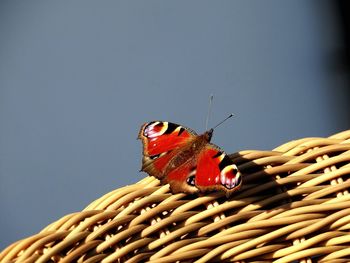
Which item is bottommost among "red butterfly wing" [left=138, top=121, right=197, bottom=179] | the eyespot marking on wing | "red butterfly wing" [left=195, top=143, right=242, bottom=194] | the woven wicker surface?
the woven wicker surface

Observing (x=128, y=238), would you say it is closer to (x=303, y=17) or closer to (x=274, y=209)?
(x=274, y=209)

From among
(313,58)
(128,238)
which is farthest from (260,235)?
(313,58)

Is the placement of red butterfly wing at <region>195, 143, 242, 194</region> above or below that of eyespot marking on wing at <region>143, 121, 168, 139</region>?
below

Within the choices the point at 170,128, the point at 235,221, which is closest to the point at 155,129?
the point at 170,128

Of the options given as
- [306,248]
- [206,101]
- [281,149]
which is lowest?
[306,248]

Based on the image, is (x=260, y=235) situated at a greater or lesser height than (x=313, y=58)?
lesser

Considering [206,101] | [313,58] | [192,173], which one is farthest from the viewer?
[313,58]

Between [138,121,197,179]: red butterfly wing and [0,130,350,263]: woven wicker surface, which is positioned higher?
[138,121,197,179]: red butterfly wing

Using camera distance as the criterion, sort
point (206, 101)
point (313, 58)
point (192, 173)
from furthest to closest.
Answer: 1. point (313, 58)
2. point (206, 101)
3. point (192, 173)

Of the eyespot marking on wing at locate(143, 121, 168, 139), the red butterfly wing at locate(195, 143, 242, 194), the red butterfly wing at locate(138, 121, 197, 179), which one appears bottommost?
the red butterfly wing at locate(195, 143, 242, 194)
